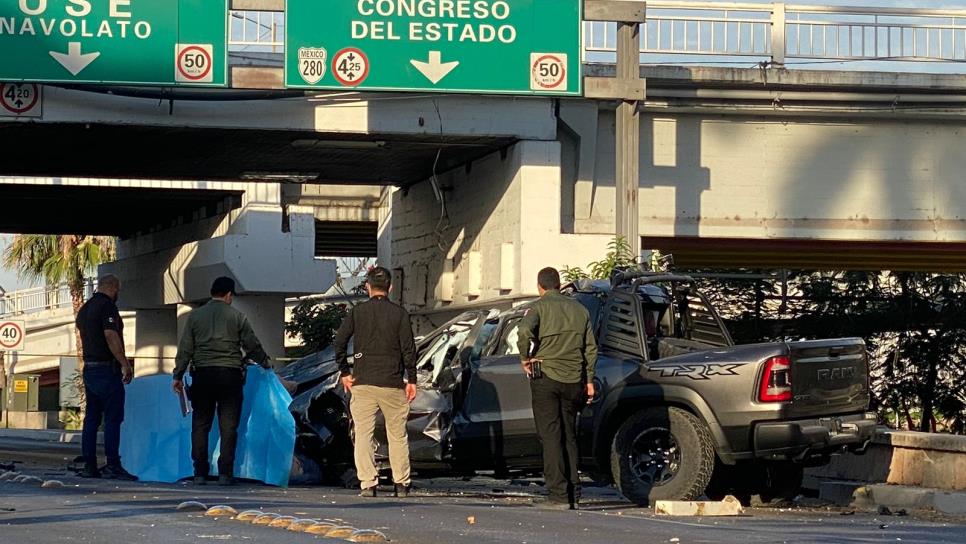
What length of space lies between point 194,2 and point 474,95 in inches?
143

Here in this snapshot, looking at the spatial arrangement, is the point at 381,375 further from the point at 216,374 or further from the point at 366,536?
the point at 366,536

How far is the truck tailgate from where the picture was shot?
1166 cm

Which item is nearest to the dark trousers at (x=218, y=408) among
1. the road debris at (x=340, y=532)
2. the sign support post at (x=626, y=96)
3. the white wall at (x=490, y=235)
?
the road debris at (x=340, y=532)

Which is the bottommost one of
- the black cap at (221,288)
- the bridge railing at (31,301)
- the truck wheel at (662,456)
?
the truck wheel at (662,456)

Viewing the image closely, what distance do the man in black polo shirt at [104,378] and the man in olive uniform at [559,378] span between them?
4213 millimetres

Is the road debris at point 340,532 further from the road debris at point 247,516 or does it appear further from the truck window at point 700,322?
the truck window at point 700,322

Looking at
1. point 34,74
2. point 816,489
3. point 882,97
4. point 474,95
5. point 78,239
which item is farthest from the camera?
point 78,239

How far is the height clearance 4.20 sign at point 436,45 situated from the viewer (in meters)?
19.2

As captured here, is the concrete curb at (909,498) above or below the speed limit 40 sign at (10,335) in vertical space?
below

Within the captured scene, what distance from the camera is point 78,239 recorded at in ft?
140

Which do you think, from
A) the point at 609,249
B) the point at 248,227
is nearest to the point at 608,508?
the point at 609,249

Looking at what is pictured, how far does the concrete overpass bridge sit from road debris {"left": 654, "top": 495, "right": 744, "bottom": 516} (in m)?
9.83

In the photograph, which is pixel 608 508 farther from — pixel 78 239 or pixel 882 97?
pixel 78 239

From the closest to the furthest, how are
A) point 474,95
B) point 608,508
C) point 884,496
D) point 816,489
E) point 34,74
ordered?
point 608,508, point 884,496, point 816,489, point 34,74, point 474,95
